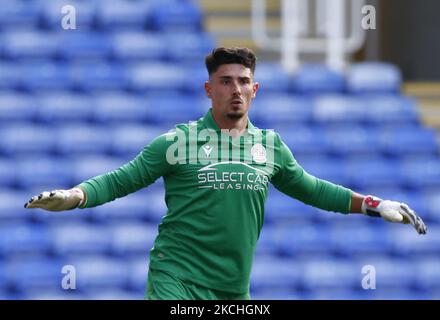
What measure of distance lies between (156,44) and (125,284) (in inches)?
83.1

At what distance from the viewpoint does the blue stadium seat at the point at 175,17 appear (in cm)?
1077

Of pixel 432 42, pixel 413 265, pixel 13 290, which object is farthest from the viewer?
pixel 432 42

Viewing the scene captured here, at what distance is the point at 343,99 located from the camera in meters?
10.7

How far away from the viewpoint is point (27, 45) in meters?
10.3

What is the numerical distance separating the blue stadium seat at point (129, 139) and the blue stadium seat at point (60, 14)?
987 mm

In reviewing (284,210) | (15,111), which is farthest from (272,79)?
(15,111)

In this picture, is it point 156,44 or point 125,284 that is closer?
point 125,284

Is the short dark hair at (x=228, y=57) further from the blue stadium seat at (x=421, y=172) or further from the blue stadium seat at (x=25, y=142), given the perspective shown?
the blue stadium seat at (x=421, y=172)

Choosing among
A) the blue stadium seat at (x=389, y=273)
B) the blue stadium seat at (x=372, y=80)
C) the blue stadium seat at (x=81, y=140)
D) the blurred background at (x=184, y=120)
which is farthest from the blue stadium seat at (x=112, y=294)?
the blue stadium seat at (x=372, y=80)

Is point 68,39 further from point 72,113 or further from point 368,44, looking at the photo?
point 368,44

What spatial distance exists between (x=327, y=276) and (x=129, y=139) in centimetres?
171

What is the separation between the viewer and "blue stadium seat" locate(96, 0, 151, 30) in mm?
10617

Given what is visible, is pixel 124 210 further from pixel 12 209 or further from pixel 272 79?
pixel 272 79
